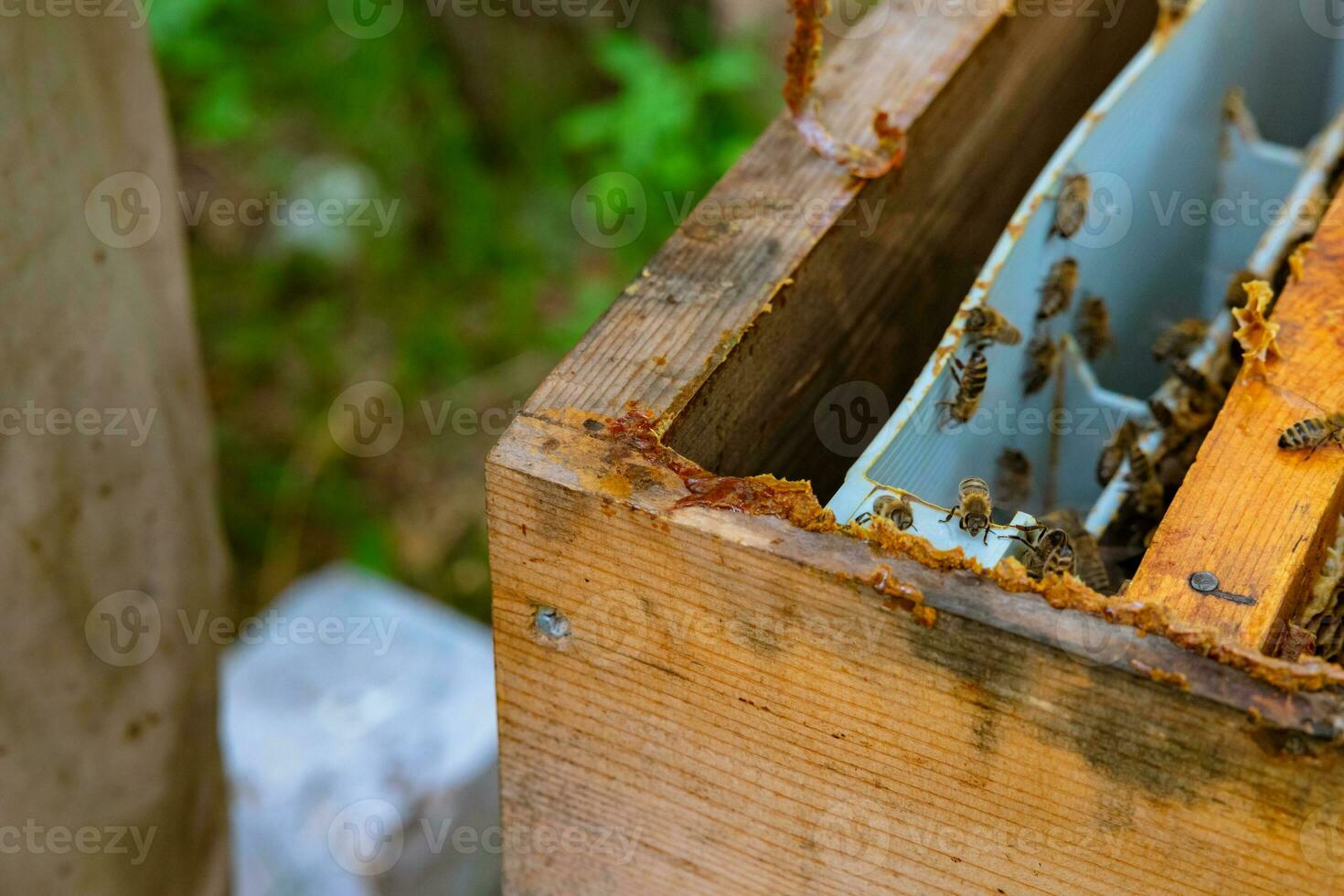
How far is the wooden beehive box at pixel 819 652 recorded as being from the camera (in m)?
1.22

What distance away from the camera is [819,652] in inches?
53.0

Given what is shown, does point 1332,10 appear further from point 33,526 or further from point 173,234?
point 33,526

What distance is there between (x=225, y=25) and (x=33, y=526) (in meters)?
5.12

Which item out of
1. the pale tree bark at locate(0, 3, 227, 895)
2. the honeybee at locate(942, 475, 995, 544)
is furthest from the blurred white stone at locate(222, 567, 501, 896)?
the honeybee at locate(942, 475, 995, 544)

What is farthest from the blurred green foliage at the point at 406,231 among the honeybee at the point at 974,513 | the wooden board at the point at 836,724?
the honeybee at the point at 974,513

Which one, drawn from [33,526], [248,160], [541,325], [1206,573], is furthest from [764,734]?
[248,160]

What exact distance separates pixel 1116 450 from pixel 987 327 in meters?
0.37

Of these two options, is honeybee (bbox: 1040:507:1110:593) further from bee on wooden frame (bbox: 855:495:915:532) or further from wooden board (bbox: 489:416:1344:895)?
wooden board (bbox: 489:416:1344:895)

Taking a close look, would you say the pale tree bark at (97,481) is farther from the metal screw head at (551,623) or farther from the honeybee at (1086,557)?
the honeybee at (1086,557)

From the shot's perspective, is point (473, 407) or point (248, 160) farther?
point (248, 160)

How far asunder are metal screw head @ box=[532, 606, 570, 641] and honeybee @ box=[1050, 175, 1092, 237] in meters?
0.94

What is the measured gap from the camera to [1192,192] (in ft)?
8.21

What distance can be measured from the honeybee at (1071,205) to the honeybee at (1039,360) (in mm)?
149

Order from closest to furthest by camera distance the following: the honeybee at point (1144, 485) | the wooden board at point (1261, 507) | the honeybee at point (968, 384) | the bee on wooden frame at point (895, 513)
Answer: the wooden board at point (1261, 507), the bee on wooden frame at point (895, 513), the honeybee at point (968, 384), the honeybee at point (1144, 485)
